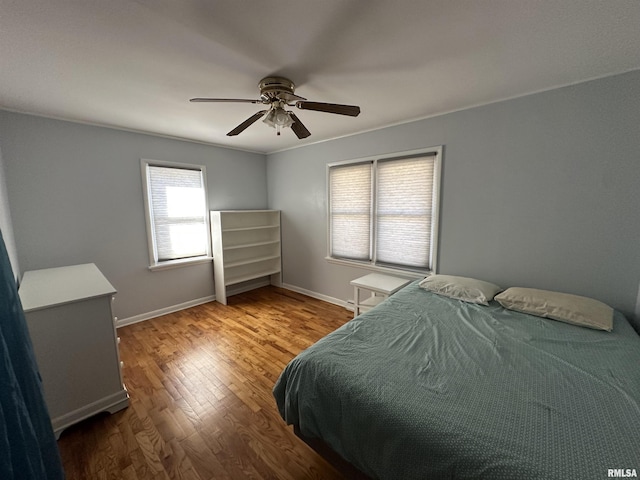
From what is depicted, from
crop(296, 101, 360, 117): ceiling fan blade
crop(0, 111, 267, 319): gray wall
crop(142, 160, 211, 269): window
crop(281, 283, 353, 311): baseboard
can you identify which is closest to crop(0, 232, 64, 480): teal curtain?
crop(296, 101, 360, 117): ceiling fan blade

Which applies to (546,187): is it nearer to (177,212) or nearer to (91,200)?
(177,212)

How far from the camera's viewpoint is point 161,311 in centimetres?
345

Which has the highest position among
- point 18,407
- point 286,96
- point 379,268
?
point 286,96

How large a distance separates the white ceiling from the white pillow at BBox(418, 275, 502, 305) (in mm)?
1714

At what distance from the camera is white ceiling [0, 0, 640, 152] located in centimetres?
121

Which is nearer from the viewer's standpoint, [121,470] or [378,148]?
[121,470]

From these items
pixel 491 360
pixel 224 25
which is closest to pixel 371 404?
pixel 491 360

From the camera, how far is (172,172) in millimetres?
3451

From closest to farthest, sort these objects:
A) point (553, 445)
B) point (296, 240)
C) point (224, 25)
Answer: point (553, 445) → point (224, 25) → point (296, 240)

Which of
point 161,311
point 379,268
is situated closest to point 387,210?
point 379,268

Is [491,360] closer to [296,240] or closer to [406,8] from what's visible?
[406,8]

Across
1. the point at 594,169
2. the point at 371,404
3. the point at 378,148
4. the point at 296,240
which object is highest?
the point at 378,148

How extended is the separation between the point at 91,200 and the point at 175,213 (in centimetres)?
90

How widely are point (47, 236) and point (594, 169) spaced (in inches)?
201
